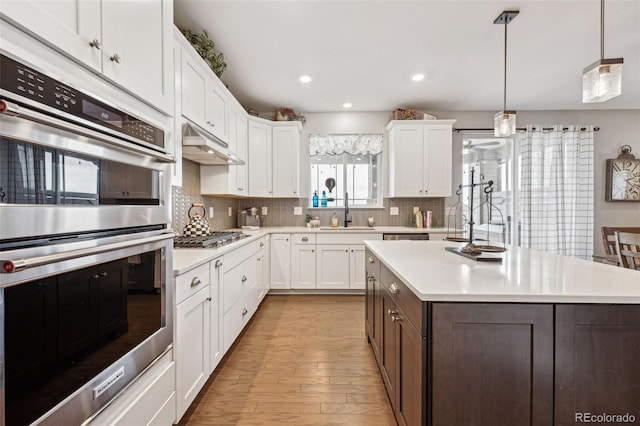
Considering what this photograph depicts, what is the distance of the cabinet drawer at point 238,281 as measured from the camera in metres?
2.10

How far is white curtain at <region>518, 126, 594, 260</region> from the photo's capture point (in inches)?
164

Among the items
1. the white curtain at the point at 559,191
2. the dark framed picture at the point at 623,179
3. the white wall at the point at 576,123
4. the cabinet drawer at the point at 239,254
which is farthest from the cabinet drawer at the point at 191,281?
the dark framed picture at the point at 623,179

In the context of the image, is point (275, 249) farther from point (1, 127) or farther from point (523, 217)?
point (523, 217)

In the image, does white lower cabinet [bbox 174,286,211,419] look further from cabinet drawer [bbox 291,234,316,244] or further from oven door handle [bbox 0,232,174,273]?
cabinet drawer [bbox 291,234,316,244]

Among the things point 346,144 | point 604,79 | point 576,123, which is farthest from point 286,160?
point 576,123

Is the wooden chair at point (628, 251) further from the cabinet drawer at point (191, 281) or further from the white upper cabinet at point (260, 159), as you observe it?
the white upper cabinet at point (260, 159)

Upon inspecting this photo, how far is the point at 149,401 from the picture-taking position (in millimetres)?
1146

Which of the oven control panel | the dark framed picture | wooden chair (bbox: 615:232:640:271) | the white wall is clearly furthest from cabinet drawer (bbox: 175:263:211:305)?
the dark framed picture

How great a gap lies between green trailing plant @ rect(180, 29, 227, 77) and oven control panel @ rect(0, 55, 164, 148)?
1671 mm

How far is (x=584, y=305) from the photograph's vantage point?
999mm

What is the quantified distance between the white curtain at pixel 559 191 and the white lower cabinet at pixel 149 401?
476 centimetres

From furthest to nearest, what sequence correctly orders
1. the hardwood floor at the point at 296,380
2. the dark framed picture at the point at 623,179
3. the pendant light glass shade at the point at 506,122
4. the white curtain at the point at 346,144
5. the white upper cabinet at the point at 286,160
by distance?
the white curtain at the point at 346,144
the dark framed picture at the point at 623,179
the white upper cabinet at the point at 286,160
the pendant light glass shade at the point at 506,122
the hardwood floor at the point at 296,380

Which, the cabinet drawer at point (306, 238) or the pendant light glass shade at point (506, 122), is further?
the cabinet drawer at point (306, 238)

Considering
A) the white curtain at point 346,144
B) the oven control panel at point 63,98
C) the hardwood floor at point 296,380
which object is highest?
the white curtain at point 346,144
